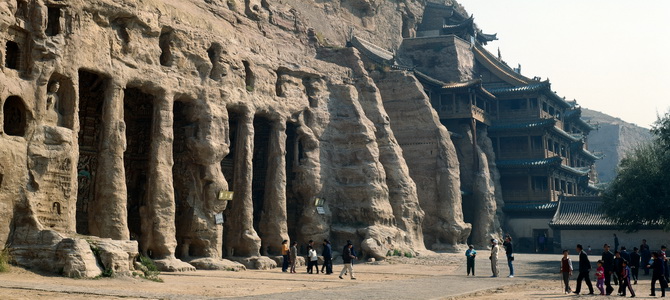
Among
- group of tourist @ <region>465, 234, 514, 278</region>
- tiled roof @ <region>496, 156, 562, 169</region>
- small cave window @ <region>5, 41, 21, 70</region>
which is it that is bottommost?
group of tourist @ <region>465, 234, 514, 278</region>

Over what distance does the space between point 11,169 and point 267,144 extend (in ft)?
43.1

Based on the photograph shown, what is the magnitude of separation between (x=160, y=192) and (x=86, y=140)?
3352 millimetres

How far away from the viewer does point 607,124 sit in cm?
10394

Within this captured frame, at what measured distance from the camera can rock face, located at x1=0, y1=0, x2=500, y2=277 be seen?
66.2 feet

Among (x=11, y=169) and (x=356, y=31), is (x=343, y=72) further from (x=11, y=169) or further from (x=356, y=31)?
(x=11, y=169)

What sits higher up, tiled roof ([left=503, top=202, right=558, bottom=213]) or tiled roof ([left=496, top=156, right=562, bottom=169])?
tiled roof ([left=496, top=156, right=562, bottom=169])

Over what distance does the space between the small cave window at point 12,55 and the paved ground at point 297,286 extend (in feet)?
18.8

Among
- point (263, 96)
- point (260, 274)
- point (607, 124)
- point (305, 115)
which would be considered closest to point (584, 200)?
point (305, 115)

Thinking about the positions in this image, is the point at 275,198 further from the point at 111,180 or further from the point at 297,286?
the point at 297,286

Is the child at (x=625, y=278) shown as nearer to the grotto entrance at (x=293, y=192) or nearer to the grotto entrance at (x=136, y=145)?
the grotto entrance at (x=136, y=145)

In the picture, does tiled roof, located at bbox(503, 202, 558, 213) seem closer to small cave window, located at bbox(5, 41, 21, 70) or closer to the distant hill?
small cave window, located at bbox(5, 41, 21, 70)

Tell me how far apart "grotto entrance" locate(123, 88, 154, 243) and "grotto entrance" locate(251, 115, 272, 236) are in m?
5.46

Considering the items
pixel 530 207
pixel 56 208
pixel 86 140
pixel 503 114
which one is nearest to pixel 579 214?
pixel 530 207

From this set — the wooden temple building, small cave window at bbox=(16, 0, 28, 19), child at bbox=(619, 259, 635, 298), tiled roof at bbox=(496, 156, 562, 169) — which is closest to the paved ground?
A: child at bbox=(619, 259, 635, 298)
